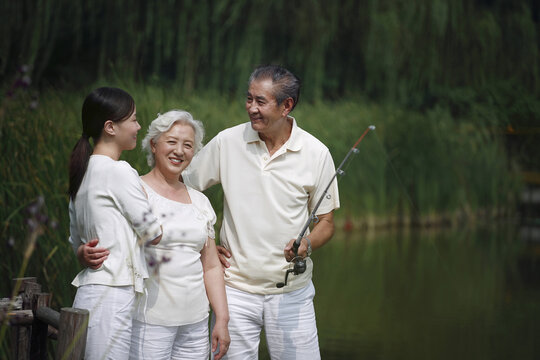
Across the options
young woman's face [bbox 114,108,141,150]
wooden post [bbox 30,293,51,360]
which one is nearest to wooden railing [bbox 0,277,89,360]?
wooden post [bbox 30,293,51,360]

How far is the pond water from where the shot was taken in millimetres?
5160

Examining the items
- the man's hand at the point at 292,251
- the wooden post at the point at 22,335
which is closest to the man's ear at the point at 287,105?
the man's hand at the point at 292,251

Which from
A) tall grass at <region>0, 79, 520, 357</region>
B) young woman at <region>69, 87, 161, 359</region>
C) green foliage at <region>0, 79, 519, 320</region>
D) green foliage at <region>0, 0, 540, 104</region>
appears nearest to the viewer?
young woman at <region>69, 87, 161, 359</region>

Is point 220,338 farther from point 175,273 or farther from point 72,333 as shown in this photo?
point 72,333

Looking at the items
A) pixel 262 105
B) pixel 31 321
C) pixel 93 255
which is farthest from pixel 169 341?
pixel 262 105

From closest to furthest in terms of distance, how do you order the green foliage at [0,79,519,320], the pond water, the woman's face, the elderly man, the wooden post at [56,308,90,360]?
the wooden post at [56,308,90,360] → the woman's face → the elderly man → the pond water → the green foliage at [0,79,519,320]

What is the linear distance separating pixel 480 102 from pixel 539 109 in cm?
79

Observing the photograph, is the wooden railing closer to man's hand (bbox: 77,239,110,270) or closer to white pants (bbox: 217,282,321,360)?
man's hand (bbox: 77,239,110,270)

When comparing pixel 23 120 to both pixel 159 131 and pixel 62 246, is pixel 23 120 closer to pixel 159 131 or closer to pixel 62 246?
pixel 62 246

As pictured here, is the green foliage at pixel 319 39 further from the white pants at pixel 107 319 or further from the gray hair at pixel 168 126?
the white pants at pixel 107 319

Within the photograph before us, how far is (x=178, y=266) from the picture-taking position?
242cm

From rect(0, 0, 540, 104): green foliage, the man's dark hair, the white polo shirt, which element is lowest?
the white polo shirt

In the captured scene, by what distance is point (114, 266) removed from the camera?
7.39 ft

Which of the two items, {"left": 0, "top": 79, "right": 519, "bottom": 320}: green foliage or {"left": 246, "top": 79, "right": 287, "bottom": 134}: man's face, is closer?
{"left": 246, "top": 79, "right": 287, "bottom": 134}: man's face
